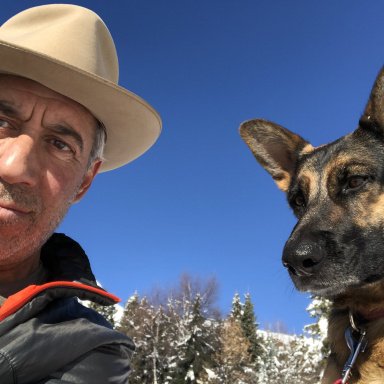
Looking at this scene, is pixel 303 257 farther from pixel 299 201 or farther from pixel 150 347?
pixel 150 347

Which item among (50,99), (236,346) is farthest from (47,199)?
(236,346)

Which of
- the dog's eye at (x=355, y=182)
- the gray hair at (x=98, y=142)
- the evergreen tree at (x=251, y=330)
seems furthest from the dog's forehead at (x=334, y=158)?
the evergreen tree at (x=251, y=330)

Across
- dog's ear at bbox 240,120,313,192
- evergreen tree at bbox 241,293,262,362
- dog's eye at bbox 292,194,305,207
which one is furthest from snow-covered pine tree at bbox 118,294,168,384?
dog's eye at bbox 292,194,305,207

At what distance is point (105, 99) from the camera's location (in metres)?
3.33

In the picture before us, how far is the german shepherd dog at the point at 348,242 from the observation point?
3.98 m

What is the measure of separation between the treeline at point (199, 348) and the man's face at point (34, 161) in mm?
35903

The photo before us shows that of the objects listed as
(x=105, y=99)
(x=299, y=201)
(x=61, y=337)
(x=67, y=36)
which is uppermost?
(x=67, y=36)

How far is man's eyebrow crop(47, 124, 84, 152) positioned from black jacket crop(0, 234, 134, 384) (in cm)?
83

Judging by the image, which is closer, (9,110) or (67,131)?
(9,110)

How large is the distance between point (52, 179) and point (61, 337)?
98cm

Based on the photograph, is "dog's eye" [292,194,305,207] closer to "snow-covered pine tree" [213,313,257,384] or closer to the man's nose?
the man's nose

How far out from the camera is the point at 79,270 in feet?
10.5

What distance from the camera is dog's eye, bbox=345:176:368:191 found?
501 centimetres

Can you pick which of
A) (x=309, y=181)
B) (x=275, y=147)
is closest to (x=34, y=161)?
(x=309, y=181)
